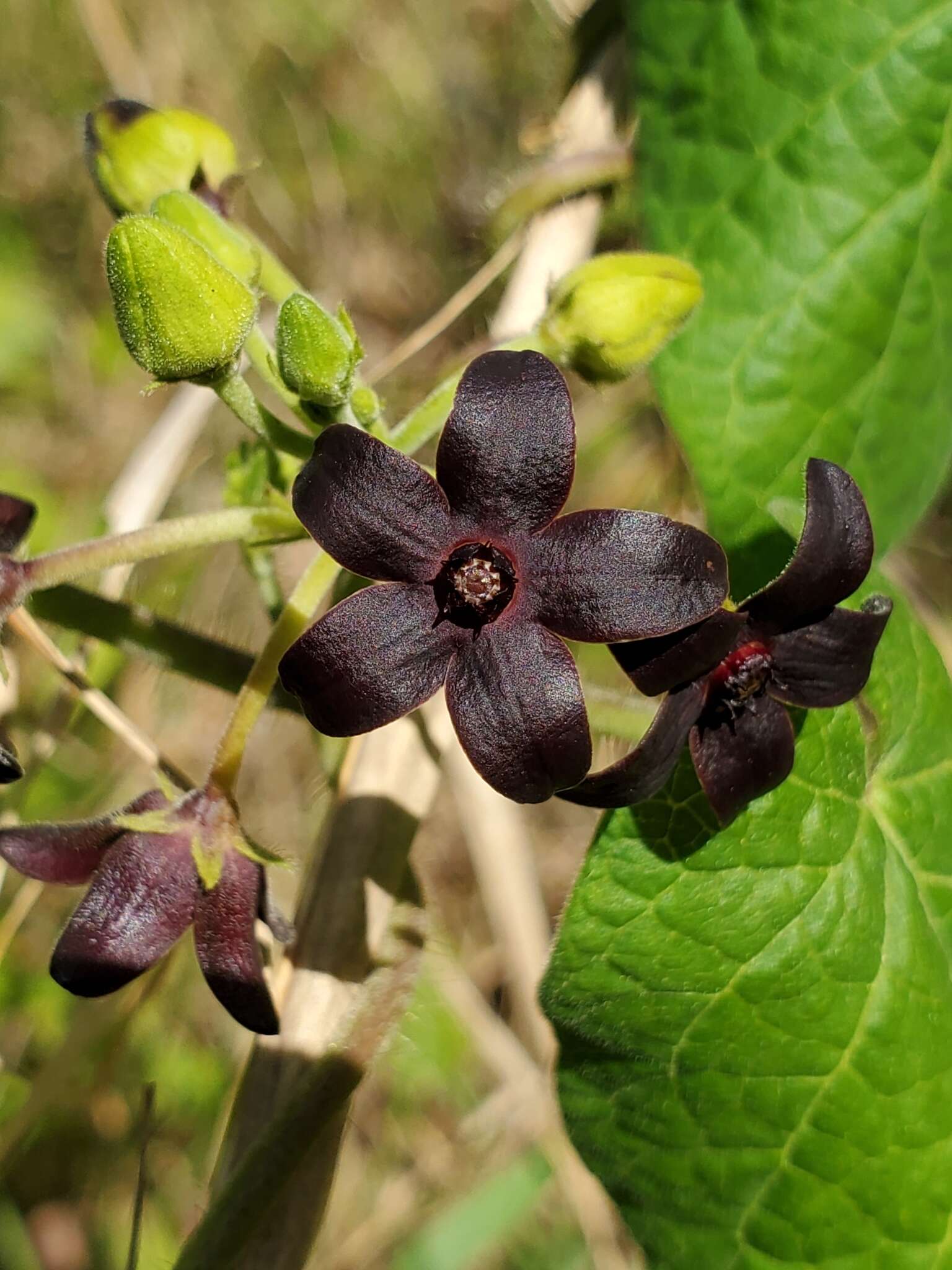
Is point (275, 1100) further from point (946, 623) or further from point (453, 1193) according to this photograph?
point (946, 623)

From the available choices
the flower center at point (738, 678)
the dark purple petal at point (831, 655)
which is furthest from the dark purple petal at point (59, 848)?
the dark purple petal at point (831, 655)

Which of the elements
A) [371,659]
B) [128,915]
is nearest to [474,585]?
[371,659]

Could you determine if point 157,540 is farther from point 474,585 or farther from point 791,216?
point 791,216

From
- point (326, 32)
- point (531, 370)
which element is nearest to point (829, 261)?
point (531, 370)

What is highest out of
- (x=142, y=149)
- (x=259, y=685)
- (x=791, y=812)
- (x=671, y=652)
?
(x=142, y=149)

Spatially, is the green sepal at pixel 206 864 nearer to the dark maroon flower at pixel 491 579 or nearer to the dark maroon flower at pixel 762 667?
the dark maroon flower at pixel 491 579

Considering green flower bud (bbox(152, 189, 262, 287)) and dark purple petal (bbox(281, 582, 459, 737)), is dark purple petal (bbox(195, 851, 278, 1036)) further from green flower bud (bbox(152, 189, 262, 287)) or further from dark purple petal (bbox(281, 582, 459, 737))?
green flower bud (bbox(152, 189, 262, 287))
